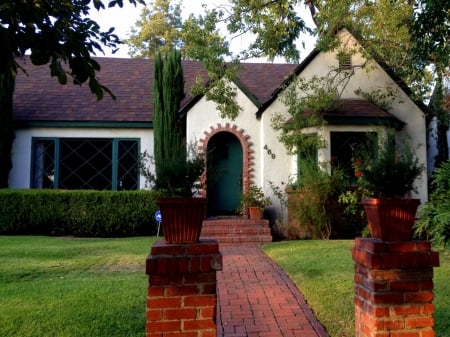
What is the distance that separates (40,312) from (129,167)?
9.19 m

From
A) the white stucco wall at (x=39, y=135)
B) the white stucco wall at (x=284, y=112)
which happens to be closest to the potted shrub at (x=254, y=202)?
the white stucco wall at (x=284, y=112)

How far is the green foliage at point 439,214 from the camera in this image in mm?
7191

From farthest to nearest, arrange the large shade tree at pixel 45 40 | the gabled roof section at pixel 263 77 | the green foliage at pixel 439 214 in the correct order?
the gabled roof section at pixel 263 77 < the green foliage at pixel 439 214 < the large shade tree at pixel 45 40

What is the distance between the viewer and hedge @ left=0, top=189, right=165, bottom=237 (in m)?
11.3

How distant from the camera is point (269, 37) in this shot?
35.3 ft

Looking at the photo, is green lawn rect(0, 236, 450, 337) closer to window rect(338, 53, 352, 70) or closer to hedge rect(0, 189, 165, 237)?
hedge rect(0, 189, 165, 237)

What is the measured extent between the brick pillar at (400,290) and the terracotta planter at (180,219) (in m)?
1.32

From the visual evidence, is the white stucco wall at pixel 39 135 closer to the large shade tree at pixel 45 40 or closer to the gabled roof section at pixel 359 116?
the gabled roof section at pixel 359 116

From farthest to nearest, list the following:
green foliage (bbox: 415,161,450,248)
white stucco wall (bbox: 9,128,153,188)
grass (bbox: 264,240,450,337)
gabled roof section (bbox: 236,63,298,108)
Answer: gabled roof section (bbox: 236,63,298,108), white stucco wall (bbox: 9,128,153,188), green foliage (bbox: 415,161,450,248), grass (bbox: 264,240,450,337)

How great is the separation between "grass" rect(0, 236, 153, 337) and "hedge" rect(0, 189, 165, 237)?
2918 mm

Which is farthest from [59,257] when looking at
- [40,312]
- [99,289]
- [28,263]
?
[40,312]

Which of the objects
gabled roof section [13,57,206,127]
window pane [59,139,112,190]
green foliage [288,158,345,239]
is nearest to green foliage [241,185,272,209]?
green foliage [288,158,345,239]

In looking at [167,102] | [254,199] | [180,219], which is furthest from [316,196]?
[180,219]

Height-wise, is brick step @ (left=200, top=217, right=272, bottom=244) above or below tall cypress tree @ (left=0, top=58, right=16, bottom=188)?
below
